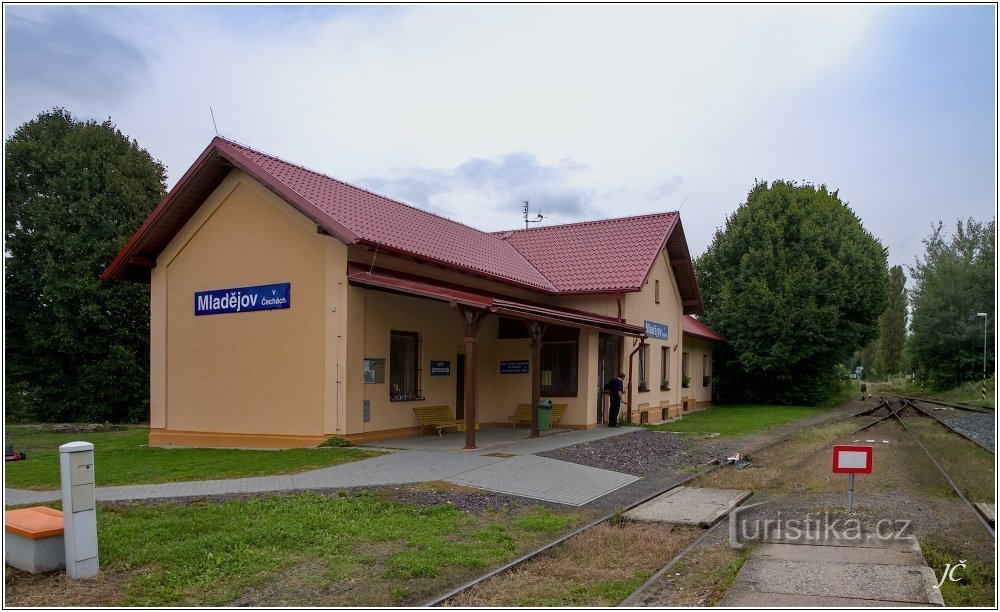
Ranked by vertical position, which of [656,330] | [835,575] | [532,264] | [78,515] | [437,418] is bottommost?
[437,418]

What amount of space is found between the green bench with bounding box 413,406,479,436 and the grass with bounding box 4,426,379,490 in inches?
120

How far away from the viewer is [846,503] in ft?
30.5

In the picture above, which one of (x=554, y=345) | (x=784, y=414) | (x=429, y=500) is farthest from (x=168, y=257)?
(x=784, y=414)

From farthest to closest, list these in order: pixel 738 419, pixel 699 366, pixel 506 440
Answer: pixel 699 366 → pixel 738 419 → pixel 506 440

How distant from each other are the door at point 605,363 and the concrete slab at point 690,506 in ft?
29.5

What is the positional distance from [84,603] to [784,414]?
85.5 feet

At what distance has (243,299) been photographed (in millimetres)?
16266

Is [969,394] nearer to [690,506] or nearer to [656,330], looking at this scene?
[656,330]

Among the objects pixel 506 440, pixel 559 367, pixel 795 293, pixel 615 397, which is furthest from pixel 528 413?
pixel 795 293

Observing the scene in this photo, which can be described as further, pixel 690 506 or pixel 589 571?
pixel 690 506

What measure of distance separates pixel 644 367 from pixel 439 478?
12.8 m

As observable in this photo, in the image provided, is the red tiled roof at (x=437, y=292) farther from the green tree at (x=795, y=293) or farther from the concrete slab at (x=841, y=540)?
the green tree at (x=795, y=293)

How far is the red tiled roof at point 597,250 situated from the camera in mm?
20656

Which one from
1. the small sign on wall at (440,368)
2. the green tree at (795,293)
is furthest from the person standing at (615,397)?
the green tree at (795,293)
